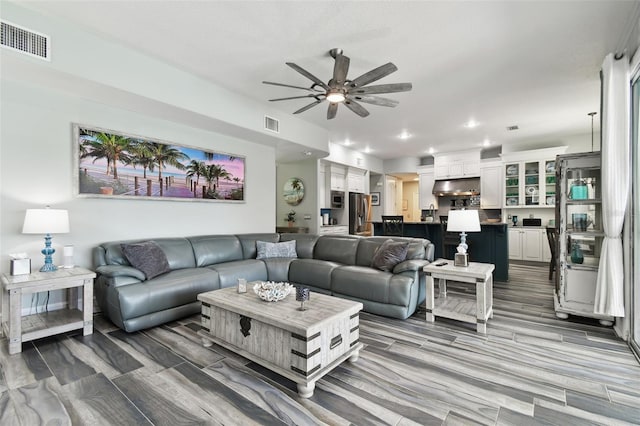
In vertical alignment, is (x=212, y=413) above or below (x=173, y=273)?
below

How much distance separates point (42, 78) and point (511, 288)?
252 inches

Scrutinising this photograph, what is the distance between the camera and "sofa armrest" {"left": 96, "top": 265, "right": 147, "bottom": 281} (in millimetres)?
2955

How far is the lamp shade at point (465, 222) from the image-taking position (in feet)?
10.7

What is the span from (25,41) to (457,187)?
8.39 m

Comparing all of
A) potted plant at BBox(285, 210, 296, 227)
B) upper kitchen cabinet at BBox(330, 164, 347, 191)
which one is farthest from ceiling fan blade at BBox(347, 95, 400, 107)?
potted plant at BBox(285, 210, 296, 227)

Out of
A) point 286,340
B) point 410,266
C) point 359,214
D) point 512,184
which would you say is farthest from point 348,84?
point 512,184

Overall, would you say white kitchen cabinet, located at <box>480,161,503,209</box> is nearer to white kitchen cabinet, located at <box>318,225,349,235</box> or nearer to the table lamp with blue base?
white kitchen cabinet, located at <box>318,225,349,235</box>

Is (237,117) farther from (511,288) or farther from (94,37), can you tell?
(511,288)

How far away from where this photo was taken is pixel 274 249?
15.4 feet

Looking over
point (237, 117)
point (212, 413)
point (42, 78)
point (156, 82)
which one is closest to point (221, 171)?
point (237, 117)

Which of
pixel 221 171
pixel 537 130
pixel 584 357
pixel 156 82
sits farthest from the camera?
pixel 537 130

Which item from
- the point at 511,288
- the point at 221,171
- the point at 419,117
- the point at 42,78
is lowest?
the point at 511,288

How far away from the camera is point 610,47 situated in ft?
10.1

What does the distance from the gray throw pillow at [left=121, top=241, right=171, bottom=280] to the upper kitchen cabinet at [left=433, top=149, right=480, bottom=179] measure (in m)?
7.35
